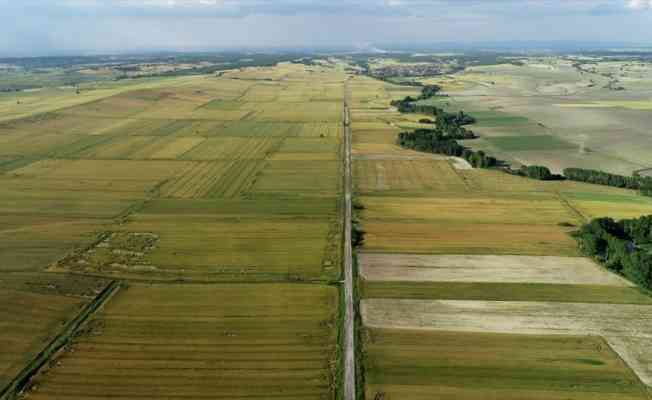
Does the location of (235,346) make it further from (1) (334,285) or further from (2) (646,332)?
(2) (646,332)

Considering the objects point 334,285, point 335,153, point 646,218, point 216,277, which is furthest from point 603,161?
point 216,277

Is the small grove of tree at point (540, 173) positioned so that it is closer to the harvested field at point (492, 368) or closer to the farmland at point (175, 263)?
the farmland at point (175, 263)

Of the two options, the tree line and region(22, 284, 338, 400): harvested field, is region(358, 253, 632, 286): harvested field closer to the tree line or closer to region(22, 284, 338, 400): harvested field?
region(22, 284, 338, 400): harvested field

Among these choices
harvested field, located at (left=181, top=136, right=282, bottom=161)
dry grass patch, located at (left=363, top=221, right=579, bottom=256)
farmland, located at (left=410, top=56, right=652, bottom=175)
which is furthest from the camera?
harvested field, located at (left=181, top=136, right=282, bottom=161)

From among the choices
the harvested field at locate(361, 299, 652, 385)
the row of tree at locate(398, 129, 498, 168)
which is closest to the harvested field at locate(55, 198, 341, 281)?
the harvested field at locate(361, 299, 652, 385)

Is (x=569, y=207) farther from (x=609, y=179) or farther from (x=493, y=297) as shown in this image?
(x=493, y=297)

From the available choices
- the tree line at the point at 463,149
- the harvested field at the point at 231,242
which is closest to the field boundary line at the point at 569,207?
the tree line at the point at 463,149

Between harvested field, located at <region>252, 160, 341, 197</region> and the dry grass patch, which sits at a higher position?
harvested field, located at <region>252, 160, 341, 197</region>
